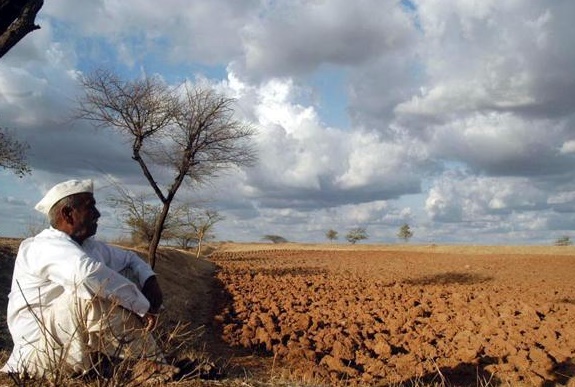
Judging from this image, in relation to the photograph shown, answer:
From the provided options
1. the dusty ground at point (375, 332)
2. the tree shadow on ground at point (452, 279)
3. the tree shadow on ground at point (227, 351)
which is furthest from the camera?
the tree shadow on ground at point (452, 279)

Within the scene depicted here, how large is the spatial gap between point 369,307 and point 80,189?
1058 centimetres

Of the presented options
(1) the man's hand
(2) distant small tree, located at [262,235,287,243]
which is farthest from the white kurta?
(2) distant small tree, located at [262,235,287,243]

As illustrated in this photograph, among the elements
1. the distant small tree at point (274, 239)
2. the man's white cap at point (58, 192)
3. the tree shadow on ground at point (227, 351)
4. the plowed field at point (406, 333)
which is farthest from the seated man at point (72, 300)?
the distant small tree at point (274, 239)

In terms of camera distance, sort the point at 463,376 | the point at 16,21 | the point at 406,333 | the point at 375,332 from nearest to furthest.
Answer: the point at 16,21 → the point at 463,376 → the point at 406,333 → the point at 375,332

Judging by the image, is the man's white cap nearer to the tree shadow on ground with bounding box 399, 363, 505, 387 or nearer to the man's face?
the man's face

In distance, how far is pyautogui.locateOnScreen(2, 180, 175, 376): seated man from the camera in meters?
3.36

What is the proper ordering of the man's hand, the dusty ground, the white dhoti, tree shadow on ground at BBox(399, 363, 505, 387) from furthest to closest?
1. the dusty ground
2. tree shadow on ground at BBox(399, 363, 505, 387)
3. the man's hand
4. the white dhoti

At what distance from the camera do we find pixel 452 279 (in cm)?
2336

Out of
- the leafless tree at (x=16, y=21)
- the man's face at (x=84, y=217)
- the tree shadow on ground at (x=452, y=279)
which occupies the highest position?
the leafless tree at (x=16, y=21)

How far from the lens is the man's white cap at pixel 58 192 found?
3.85m

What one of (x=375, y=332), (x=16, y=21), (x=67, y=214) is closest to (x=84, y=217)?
(x=67, y=214)

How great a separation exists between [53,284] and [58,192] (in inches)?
24.5

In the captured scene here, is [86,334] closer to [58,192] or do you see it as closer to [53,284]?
[53,284]

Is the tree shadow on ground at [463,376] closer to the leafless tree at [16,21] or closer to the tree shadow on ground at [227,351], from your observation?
the tree shadow on ground at [227,351]
